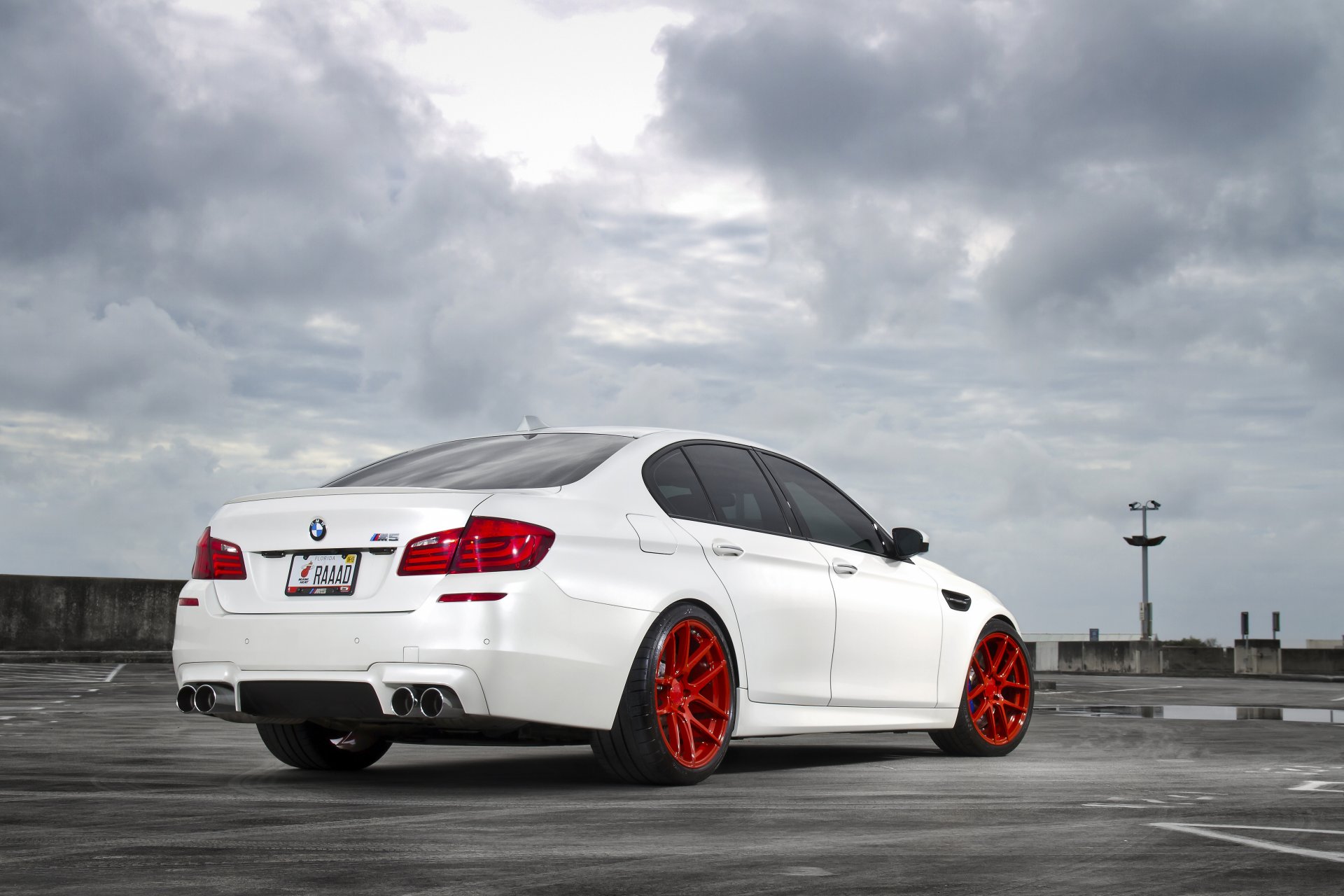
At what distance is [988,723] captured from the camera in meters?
8.68

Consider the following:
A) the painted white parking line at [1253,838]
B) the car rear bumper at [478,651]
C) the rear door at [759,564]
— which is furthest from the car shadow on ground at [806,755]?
the painted white parking line at [1253,838]

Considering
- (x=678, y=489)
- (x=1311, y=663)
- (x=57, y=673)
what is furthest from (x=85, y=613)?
(x=1311, y=663)

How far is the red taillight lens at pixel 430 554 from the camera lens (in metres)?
5.81

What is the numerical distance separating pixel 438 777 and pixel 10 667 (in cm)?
1630

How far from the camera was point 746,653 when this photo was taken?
267 inches

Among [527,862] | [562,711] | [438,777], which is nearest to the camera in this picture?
[527,862]

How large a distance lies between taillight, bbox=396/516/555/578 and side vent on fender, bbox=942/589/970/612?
3.32 m

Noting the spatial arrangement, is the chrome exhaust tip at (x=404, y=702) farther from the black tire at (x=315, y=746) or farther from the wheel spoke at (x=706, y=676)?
the black tire at (x=315, y=746)

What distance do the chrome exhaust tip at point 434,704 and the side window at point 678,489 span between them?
1409 millimetres

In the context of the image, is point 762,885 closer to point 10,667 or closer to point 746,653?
point 746,653

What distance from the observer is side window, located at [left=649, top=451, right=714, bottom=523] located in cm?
673

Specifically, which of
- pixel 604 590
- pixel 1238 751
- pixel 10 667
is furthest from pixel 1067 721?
pixel 10 667

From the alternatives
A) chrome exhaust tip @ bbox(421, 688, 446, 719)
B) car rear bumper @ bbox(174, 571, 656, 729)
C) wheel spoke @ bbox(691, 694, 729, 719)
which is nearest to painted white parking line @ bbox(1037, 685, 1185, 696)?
wheel spoke @ bbox(691, 694, 729, 719)

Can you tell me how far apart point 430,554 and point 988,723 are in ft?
13.3
